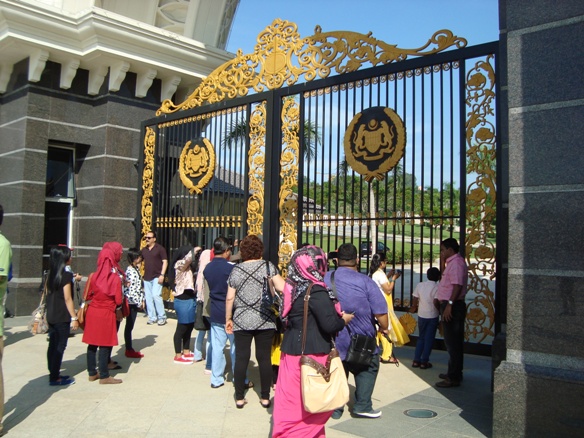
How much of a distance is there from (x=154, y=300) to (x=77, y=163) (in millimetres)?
3425

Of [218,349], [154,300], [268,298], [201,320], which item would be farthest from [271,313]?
[154,300]

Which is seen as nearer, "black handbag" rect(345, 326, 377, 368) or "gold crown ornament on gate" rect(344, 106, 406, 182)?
"black handbag" rect(345, 326, 377, 368)

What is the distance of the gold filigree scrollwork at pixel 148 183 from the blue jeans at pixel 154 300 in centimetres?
122

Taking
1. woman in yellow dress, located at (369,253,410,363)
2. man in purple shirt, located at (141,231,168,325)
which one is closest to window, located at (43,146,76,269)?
man in purple shirt, located at (141,231,168,325)

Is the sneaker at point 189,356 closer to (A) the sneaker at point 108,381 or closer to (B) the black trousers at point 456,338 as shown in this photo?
(A) the sneaker at point 108,381

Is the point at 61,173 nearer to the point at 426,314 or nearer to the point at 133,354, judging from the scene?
the point at 133,354

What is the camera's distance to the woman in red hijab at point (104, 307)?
5820mm

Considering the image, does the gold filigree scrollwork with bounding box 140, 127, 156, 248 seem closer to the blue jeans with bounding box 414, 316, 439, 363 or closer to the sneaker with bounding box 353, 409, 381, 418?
the blue jeans with bounding box 414, 316, 439, 363

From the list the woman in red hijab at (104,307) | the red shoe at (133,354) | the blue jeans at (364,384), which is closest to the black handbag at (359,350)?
the blue jeans at (364,384)

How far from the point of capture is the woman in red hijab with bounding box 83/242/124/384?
5.82 meters

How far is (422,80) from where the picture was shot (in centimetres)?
692

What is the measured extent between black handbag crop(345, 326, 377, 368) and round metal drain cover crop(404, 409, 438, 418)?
697 mm

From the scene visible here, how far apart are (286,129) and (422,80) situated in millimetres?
2154

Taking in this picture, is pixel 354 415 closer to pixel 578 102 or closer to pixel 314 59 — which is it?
pixel 578 102
